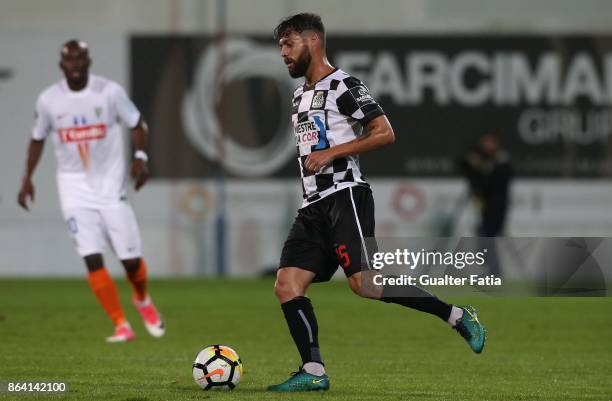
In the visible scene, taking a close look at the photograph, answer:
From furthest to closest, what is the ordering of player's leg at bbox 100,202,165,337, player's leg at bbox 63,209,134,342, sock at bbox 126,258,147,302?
sock at bbox 126,258,147,302
player's leg at bbox 100,202,165,337
player's leg at bbox 63,209,134,342

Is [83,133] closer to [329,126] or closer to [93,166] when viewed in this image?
[93,166]

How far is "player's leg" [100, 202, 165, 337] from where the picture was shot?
12500 mm

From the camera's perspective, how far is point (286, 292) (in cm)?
847

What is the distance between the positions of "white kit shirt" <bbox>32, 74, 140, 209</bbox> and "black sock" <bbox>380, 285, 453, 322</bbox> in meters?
4.71

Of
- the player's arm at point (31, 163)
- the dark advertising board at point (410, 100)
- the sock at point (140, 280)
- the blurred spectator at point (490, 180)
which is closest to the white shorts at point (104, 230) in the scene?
the sock at point (140, 280)

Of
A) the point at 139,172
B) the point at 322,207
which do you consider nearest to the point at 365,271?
the point at 322,207

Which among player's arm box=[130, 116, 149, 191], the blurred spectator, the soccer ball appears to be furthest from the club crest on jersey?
the blurred spectator

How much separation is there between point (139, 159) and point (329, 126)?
4034mm

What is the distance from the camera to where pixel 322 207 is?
855 cm

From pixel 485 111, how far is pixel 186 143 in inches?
191

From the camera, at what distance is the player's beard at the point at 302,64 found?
8.51 m

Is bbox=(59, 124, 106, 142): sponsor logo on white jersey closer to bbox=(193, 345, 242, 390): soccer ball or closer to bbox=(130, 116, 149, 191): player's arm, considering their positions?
bbox=(130, 116, 149, 191): player's arm

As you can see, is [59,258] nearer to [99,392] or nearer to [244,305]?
[244,305]

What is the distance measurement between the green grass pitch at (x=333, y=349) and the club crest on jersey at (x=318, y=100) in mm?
1628
